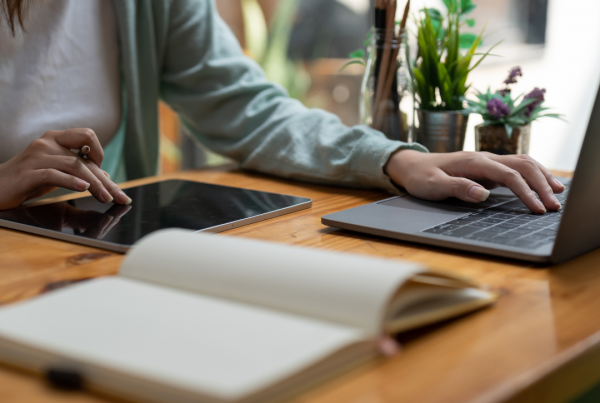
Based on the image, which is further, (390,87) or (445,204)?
(390,87)

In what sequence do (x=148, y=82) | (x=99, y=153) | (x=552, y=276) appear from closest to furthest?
(x=552, y=276) → (x=99, y=153) → (x=148, y=82)

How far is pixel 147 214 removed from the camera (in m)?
0.73

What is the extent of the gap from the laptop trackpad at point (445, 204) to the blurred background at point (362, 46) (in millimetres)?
1136

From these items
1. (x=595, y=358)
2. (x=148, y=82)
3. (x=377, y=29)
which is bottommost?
(x=595, y=358)

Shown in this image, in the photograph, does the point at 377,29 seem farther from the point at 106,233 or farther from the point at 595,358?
the point at 595,358

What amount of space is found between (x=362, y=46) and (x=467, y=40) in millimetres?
1757

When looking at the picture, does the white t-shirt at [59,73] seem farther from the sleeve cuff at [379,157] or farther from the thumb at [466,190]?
the thumb at [466,190]

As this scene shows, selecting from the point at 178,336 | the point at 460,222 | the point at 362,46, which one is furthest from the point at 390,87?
the point at 362,46

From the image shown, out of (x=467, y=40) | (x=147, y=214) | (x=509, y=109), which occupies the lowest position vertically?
(x=147, y=214)

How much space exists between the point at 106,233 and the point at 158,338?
329 millimetres

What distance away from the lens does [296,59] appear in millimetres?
2959

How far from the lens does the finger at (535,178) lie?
0.71m

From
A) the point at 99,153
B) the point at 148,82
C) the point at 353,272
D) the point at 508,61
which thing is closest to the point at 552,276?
the point at 353,272

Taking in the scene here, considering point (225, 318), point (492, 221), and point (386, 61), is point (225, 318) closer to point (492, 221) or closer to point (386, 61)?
point (492, 221)
